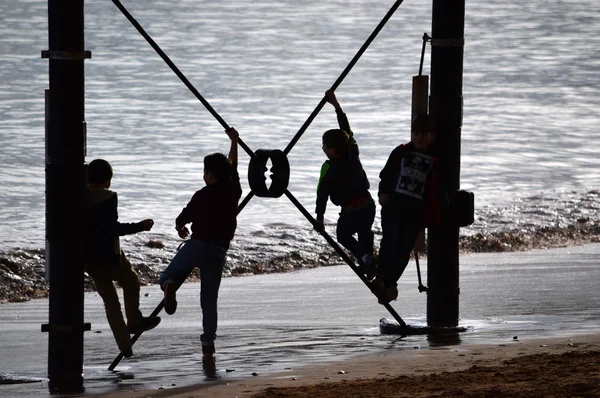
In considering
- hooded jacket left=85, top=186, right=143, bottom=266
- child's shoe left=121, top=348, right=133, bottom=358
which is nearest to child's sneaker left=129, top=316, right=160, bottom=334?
child's shoe left=121, top=348, right=133, bottom=358

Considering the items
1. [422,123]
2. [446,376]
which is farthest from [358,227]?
[446,376]

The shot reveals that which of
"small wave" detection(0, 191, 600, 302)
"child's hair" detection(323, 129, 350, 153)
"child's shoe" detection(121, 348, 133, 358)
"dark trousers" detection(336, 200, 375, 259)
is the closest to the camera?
"child's shoe" detection(121, 348, 133, 358)

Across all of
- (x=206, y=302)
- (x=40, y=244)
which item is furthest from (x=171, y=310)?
(x=40, y=244)

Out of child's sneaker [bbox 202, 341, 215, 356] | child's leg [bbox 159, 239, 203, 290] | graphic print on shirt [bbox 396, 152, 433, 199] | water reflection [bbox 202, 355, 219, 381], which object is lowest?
water reflection [bbox 202, 355, 219, 381]

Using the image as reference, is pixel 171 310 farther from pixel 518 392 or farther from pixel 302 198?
pixel 302 198

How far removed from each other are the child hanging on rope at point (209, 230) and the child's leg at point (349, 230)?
1.66 m

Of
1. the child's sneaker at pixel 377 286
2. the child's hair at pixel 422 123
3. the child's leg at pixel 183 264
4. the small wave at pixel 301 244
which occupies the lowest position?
the small wave at pixel 301 244

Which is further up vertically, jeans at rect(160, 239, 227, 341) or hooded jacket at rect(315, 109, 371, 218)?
hooded jacket at rect(315, 109, 371, 218)

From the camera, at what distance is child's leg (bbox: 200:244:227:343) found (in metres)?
8.88

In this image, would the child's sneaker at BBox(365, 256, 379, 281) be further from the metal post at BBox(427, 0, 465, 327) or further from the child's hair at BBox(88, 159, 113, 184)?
the child's hair at BBox(88, 159, 113, 184)

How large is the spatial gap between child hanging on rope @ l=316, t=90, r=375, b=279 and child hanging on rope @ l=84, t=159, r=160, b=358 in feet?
5.34

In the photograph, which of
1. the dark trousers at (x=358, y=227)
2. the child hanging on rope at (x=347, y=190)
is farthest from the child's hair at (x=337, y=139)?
the dark trousers at (x=358, y=227)

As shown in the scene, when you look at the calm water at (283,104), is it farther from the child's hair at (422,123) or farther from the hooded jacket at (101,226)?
the hooded jacket at (101,226)

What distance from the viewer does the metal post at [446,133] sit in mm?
9656
